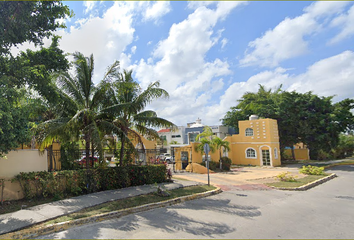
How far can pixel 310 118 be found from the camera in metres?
27.5

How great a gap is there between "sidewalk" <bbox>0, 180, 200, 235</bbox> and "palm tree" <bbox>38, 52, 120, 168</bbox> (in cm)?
165

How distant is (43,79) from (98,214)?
5.03m

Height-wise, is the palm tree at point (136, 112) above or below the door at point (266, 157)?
above

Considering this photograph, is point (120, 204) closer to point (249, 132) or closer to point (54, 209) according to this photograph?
point (54, 209)

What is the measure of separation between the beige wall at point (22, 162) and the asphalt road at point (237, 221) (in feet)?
13.1

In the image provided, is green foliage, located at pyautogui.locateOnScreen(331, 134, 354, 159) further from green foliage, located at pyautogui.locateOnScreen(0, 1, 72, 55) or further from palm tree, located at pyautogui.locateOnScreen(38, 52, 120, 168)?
green foliage, located at pyautogui.locateOnScreen(0, 1, 72, 55)

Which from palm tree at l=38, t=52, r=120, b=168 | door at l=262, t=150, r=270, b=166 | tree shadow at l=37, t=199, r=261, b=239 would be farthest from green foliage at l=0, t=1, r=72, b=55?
door at l=262, t=150, r=270, b=166

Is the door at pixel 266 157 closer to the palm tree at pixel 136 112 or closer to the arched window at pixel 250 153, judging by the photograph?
the arched window at pixel 250 153

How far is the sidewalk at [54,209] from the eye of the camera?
241 inches

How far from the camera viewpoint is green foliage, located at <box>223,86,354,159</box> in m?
26.6

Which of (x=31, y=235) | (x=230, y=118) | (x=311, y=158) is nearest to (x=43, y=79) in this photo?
(x=31, y=235)

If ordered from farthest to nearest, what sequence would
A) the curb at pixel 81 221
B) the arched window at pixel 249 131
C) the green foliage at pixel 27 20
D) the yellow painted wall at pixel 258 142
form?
the arched window at pixel 249 131 < the yellow painted wall at pixel 258 142 < the green foliage at pixel 27 20 < the curb at pixel 81 221

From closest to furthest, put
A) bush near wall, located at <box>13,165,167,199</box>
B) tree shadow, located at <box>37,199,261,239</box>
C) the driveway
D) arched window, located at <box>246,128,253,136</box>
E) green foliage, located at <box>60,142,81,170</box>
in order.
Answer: tree shadow, located at <box>37,199,261,239</box>
bush near wall, located at <box>13,165,167,199</box>
green foliage, located at <box>60,142,81,170</box>
the driveway
arched window, located at <box>246,128,253,136</box>

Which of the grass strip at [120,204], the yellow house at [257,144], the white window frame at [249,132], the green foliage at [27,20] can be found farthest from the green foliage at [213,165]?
the green foliage at [27,20]
